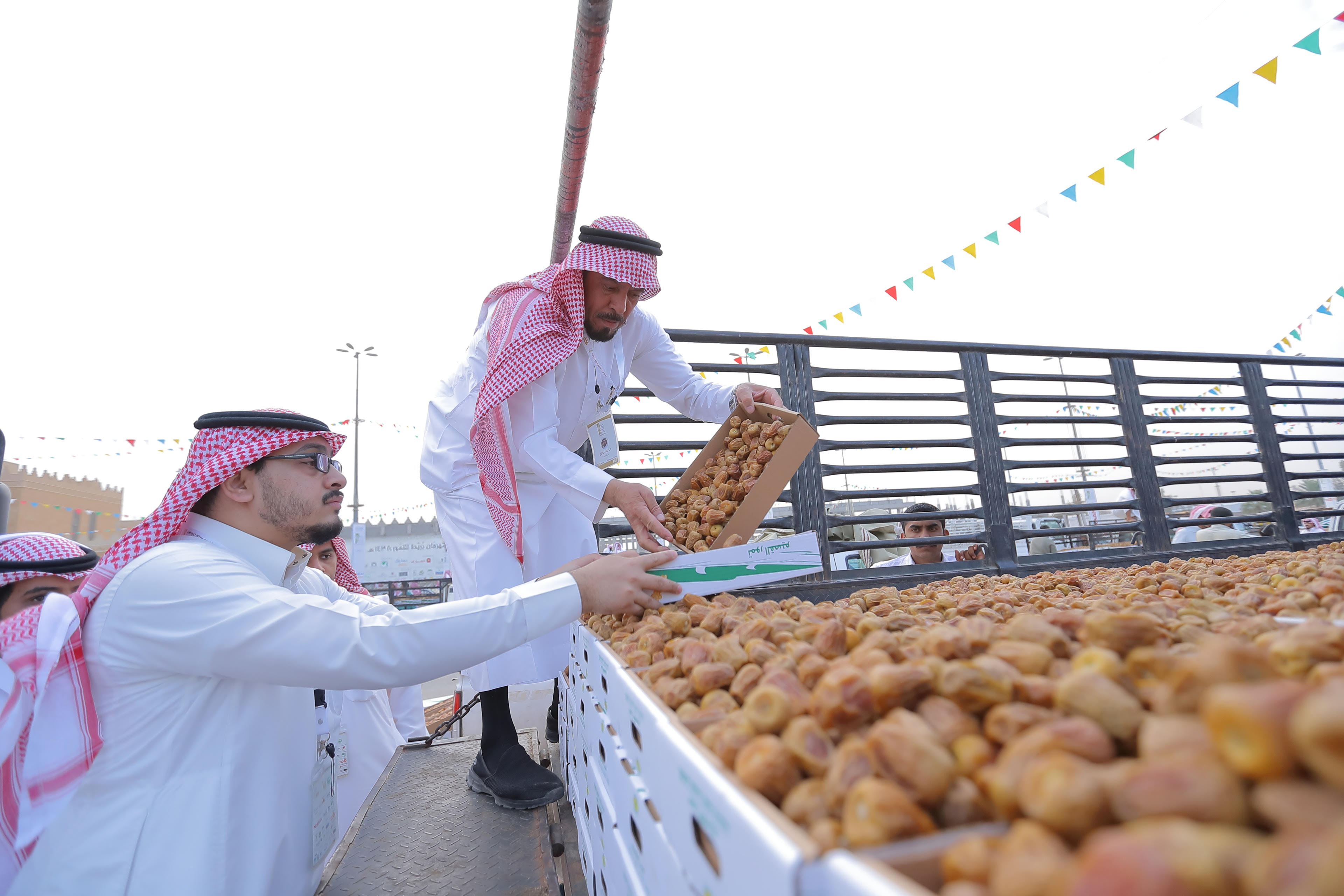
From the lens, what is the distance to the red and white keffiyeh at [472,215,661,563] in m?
2.31

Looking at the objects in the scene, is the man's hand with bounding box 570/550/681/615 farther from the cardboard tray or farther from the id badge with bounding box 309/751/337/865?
the id badge with bounding box 309/751/337/865

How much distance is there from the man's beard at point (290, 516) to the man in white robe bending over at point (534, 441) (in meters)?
0.68

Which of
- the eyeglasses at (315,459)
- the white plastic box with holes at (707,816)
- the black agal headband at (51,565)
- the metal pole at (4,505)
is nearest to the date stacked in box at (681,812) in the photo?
the white plastic box with holes at (707,816)

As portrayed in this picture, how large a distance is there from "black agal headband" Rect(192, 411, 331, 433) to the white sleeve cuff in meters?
0.88

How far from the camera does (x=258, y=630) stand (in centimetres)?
131

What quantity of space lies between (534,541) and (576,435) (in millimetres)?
541

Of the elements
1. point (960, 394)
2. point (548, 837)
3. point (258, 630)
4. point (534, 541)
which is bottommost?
point (548, 837)

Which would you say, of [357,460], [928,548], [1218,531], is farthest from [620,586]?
[357,460]

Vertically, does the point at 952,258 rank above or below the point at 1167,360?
above

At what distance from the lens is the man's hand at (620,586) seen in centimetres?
154

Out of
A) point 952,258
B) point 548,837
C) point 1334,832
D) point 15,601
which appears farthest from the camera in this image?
point 952,258

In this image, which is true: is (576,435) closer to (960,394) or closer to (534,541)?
(534,541)

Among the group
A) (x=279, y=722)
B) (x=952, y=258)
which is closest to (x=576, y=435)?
(x=279, y=722)

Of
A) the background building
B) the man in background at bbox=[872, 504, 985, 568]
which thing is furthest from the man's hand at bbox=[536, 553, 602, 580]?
the background building
